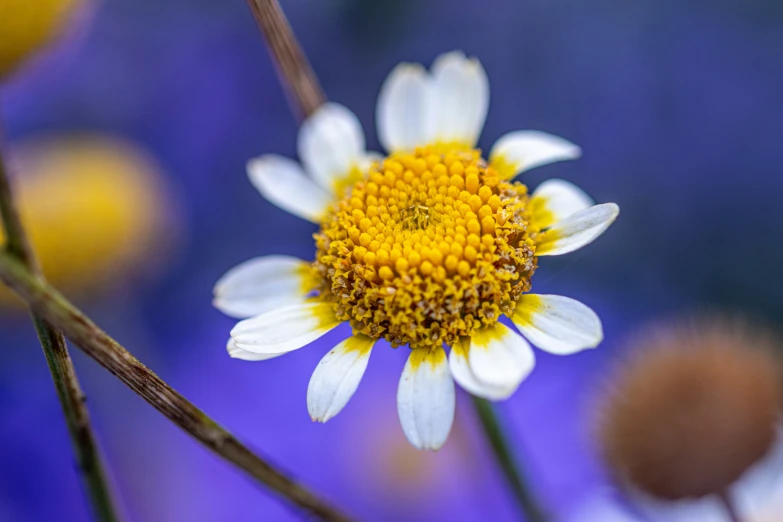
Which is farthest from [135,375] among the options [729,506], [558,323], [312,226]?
[312,226]

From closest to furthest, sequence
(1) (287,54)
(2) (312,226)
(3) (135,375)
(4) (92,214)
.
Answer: (3) (135,375) → (1) (287,54) → (4) (92,214) → (2) (312,226)

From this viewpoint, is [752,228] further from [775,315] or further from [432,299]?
[432,299]

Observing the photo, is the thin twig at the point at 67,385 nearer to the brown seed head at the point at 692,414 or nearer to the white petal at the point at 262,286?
the white petal at the point at 262,286

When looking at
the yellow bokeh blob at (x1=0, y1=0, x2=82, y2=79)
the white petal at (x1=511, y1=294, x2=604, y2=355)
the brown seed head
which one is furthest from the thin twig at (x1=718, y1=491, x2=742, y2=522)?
the yellow bokeh blob at (x1=0, y1=0, x2=82, y2=79)

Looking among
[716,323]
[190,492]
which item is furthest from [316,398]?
[190,492]

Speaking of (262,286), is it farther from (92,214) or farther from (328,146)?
(92,214)

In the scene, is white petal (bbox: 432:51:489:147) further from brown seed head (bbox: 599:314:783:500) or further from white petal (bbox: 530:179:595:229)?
brown seed head (bbox: 599:314:783:500)
